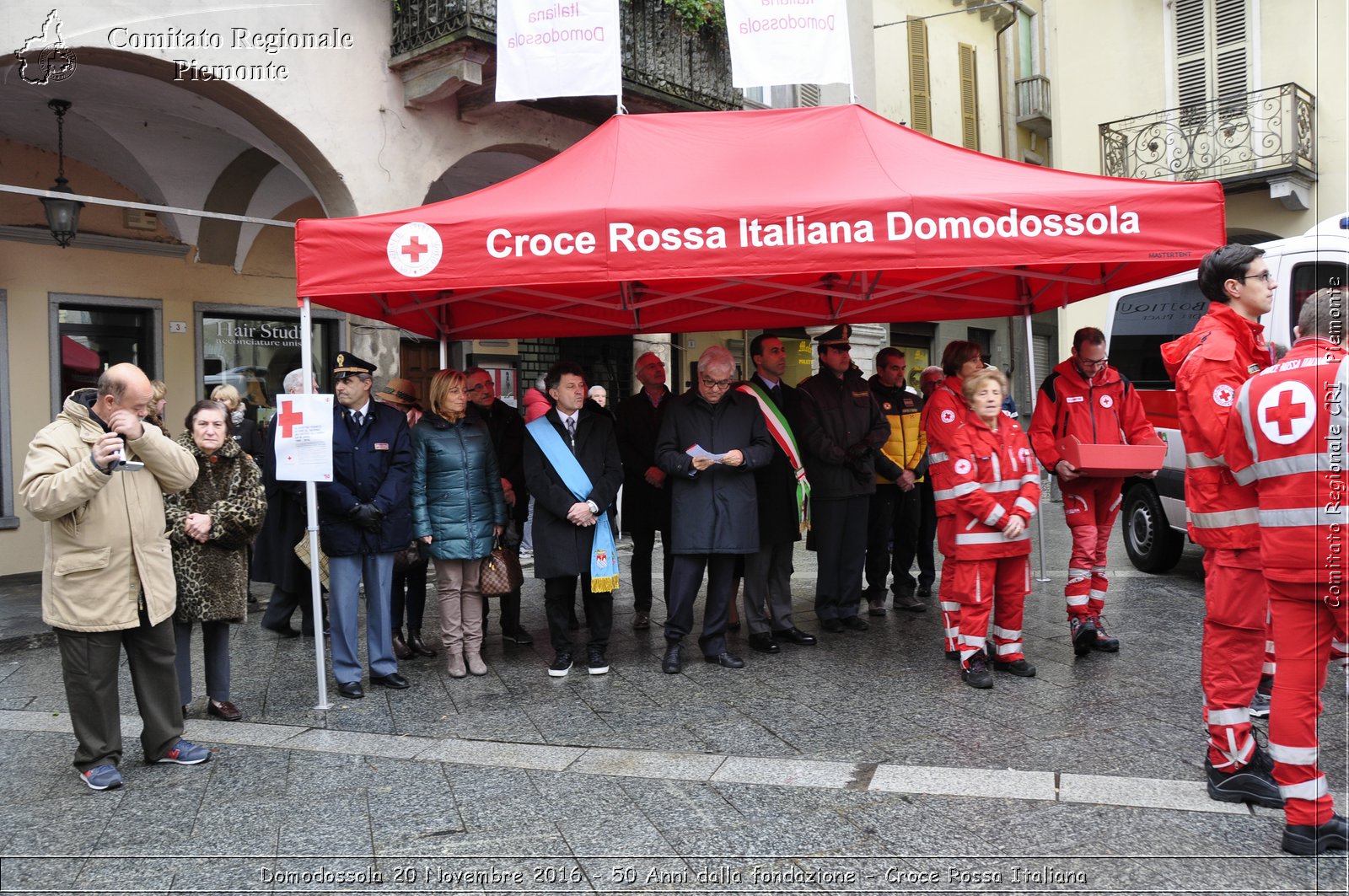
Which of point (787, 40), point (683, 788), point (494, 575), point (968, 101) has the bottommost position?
point (683, 788)

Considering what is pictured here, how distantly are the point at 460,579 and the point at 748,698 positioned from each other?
1.80 m

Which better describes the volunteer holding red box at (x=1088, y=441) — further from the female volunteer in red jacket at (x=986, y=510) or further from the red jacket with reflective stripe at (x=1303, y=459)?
the red jacket with reflective stripe at (x=1303, y=459)

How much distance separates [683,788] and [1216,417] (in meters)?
2.42

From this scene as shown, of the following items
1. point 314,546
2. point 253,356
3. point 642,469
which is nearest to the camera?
point 314,546

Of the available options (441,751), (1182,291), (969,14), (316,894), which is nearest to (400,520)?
(441,751)

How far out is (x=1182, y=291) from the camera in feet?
28.0

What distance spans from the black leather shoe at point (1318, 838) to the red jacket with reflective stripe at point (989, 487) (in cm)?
215

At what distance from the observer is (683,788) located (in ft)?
13.4

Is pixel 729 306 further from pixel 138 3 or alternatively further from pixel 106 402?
pixel 138 3

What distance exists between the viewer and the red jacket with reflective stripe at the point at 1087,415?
596 cm

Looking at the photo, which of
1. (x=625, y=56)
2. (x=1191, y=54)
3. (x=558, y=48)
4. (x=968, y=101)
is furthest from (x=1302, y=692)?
(x=968, y=101)

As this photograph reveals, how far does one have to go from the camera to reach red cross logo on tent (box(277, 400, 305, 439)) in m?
5.24

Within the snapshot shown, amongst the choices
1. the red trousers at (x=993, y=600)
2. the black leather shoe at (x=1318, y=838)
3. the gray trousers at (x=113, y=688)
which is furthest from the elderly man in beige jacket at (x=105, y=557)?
the black leather shoe at (x=1318, y=838)

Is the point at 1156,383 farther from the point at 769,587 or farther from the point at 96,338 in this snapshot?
→ the point at 96,338
